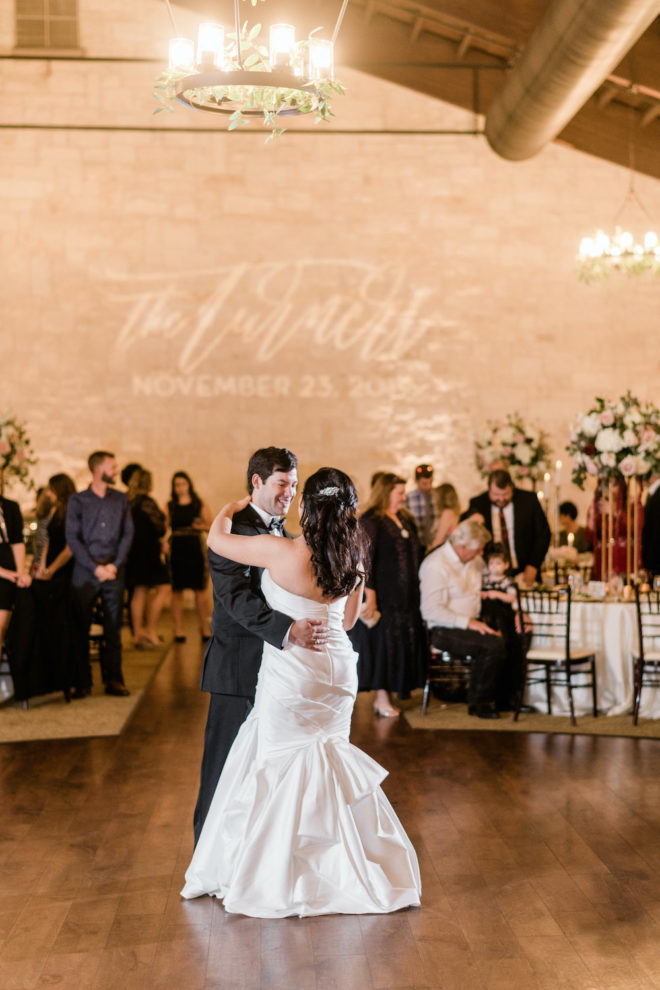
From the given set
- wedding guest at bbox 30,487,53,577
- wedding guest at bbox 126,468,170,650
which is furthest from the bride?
wedding guest at bbox 126,468,170,650

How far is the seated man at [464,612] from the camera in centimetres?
709

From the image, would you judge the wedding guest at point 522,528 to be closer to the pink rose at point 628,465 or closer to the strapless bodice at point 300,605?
the pink rose at point 628,465

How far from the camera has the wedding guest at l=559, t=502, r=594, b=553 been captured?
36.0 ft

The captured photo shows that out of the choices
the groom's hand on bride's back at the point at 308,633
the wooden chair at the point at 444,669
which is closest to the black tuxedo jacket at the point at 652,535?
the wooden chair at the point at 444,669

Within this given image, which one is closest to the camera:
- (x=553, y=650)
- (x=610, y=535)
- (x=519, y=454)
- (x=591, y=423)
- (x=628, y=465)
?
(x=553, y=650)

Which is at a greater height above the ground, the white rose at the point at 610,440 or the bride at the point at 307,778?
the white rose at the point at 610,440

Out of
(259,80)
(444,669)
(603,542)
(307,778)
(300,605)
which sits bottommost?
(444,669)

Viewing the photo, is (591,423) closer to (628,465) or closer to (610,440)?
(610,440)

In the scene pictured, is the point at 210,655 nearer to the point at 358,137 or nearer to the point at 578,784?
the point at 578,784

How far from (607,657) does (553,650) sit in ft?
1.62

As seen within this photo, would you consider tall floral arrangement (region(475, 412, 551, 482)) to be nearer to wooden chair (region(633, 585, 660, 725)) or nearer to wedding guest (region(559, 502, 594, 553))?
wedding guest (region(559, 502, 594, 553))

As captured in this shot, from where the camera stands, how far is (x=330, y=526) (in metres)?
3.73

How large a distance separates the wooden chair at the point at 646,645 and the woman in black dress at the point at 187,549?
406 cm

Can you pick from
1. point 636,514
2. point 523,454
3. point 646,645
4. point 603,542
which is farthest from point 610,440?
point 523,454
